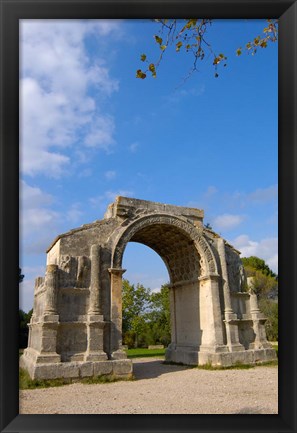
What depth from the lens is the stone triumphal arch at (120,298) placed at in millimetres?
Result: 10883

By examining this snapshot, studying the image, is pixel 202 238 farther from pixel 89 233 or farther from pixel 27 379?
pixel 27 379

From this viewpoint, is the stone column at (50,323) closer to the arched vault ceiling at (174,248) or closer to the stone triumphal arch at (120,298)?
the stone triumphal arch at (120,298)

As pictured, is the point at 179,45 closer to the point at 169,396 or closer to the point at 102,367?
the point at 169,396

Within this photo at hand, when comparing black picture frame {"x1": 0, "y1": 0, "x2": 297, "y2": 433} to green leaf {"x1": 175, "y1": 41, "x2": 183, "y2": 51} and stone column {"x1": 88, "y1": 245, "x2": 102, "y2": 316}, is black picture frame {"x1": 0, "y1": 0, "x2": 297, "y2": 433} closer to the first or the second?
green leaf {"x1": 175, "y1": 41, "x2": 183, "y2": 51}

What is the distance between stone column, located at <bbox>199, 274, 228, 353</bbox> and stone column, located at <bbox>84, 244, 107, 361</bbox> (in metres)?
4.24

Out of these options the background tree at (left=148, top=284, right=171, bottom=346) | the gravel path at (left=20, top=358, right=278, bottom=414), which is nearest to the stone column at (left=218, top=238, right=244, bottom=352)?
the gravel path at (left=20, top=358, right=278, bottom=414)

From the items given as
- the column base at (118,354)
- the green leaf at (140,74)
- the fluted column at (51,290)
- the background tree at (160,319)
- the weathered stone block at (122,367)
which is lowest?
the background tree at (160,319)

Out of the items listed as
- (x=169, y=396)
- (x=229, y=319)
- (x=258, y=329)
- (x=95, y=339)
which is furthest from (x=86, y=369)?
(x=258, y=329)

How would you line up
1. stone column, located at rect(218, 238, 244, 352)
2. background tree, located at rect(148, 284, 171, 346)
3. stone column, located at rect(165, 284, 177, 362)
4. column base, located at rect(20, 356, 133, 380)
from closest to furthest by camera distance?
1. column base, located at rect(20, 356, 133, 380)
2. stone column, located at rect(218, 238, 244, 352)
3. stone column, located at rect(165, 284, 177, 362)
4. background tree, located at rect(148, 284, 171, 346)

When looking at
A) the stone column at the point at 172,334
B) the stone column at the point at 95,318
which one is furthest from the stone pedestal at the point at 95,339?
the stone column at the point at 172,334

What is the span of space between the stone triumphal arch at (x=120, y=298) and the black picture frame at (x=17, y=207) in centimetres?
798

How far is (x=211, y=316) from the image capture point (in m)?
13.5

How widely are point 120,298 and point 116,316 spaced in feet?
1.94

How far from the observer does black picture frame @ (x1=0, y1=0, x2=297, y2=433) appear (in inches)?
110
